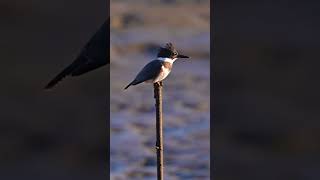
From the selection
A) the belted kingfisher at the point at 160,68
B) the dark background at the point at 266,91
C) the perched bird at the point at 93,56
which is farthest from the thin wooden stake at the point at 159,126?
the dark background at the point at 266,91

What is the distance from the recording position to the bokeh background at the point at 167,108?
7.99 ft

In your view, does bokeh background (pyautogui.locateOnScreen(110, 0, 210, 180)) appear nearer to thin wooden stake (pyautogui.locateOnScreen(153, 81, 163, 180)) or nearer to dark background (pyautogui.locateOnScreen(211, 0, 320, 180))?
dark background (pyautogui.locateOnScreen(211, 0, 320, 180))

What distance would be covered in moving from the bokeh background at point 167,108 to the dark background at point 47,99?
0.52ft

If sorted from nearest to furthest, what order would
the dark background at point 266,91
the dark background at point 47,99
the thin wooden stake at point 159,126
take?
the thin wooden stake at point 159,126 < the dark background at point 47,99 < the dark background at point 266,91

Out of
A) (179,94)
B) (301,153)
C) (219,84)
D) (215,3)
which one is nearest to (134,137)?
(179,94)

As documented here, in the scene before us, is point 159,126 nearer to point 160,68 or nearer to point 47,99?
point 160,68

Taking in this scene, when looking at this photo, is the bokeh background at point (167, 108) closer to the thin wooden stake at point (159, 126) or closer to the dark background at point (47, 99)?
the dark background at point (47, 99)

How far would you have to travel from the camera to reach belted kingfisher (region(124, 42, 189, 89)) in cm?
168

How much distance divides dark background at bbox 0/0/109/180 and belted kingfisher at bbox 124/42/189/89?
40 cm

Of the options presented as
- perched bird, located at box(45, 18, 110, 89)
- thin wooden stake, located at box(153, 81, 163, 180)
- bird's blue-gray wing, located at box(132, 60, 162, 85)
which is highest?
perched bird, located at box(45, 18, 110, 89)

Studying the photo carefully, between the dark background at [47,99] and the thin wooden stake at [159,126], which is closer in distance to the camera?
the thin wooden stake at [159,126]

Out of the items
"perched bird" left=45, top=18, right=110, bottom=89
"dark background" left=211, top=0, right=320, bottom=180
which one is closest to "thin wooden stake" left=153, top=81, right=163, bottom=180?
"perched bird" left=45, top=18, right=110, bottom=89

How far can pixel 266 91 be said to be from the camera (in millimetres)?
2328

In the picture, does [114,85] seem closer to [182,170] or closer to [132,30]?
[182,170]
